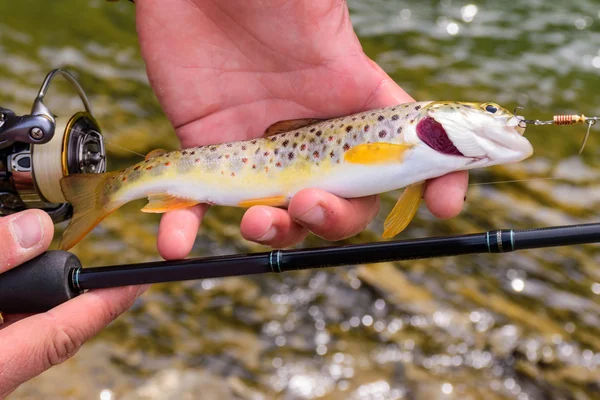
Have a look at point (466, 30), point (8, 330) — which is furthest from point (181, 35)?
point (466, 30)

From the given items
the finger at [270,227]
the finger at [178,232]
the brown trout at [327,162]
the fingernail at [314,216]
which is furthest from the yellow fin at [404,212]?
the finger at [178,232]

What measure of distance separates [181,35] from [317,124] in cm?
115

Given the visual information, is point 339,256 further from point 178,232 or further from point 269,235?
point 178,232

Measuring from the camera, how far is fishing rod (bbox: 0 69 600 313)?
8.10 feet

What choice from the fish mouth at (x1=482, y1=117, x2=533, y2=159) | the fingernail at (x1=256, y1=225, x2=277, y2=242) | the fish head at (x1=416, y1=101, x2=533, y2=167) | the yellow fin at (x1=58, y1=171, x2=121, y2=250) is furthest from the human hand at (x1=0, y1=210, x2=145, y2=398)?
the fish mouth at (x1=482, y1=117, x2=533, y2=159)

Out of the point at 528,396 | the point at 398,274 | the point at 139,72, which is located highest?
the point at 139,72

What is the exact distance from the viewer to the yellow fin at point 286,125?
3223 millimetres

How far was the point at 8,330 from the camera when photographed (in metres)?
2.44

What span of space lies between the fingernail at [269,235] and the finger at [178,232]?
30 cm

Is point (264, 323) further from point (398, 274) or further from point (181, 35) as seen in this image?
point (181, 35)

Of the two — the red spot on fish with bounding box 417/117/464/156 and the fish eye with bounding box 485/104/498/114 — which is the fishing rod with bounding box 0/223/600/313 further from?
the fish eye with bounding box 485/104/498/114

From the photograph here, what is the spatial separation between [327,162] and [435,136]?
1.57ft

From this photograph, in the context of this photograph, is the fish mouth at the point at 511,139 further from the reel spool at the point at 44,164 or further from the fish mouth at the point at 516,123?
the reel spool at the point at 44,164

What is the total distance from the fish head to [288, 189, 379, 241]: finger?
43 centimetres
